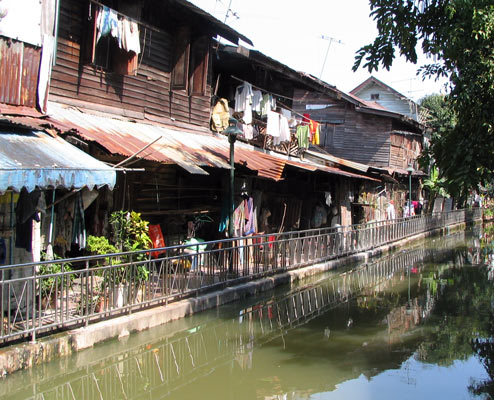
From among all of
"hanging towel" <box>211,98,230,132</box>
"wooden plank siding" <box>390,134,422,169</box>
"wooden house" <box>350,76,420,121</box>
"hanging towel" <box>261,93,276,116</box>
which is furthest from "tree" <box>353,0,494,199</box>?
"wooden house" <box>350,76,420,121</box>

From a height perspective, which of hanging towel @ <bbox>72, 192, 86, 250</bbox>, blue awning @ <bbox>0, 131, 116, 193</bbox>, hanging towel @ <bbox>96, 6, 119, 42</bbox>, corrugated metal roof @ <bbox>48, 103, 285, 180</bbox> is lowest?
hanging towel @ <bbox>72, 192, 86, 250</bbox>

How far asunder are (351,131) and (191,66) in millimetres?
17142

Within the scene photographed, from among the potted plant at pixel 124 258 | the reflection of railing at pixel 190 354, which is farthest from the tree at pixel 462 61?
the potted plant at pixel 124 258

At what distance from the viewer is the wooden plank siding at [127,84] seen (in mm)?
10258

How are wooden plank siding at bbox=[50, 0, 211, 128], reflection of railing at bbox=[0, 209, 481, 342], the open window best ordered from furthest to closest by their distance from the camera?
A: the open window, wooden plank siding at bbox=[50, 0, 211, 128], reflection of railing at bbox=[0, 209, 481, 342]

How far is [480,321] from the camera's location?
9.37 m

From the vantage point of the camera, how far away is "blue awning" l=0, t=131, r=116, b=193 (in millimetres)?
6289

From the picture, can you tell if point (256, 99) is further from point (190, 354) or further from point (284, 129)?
point (190, 354)

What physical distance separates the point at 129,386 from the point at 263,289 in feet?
18.7

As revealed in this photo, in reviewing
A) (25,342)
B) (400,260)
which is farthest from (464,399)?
(400,260)

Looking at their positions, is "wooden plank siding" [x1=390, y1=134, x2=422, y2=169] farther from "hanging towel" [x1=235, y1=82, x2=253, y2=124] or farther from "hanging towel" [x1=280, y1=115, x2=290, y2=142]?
"hanging towel" [x1=235, y1=82, x2=253, y2=124]

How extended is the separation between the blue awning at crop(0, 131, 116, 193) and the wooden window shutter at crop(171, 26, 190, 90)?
5.45 meters

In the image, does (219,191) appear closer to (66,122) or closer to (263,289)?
(263,289)

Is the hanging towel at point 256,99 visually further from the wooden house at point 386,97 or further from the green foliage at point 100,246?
the wooden house at point 386,97
